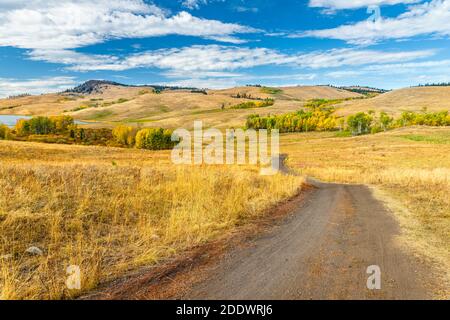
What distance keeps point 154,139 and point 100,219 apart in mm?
111563

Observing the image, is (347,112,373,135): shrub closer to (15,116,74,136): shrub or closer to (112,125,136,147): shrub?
(112,125,136,147): shrub

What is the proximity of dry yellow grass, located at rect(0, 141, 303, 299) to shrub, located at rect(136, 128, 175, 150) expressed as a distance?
4138 inches

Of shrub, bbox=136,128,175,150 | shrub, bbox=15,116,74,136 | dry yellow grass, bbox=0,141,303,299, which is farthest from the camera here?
shrub, bbox=15,116,74,136

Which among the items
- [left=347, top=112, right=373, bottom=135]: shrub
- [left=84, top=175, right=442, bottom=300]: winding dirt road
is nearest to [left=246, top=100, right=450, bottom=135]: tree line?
[left=347, top=112, right=373, bottom=135]: shrub

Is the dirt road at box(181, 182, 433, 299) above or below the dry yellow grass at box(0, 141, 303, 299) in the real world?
below

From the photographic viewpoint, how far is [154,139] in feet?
385

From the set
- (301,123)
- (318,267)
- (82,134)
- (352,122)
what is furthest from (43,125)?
(318,267)

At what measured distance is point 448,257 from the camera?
7.17 metres

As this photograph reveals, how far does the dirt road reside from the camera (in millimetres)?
5312
